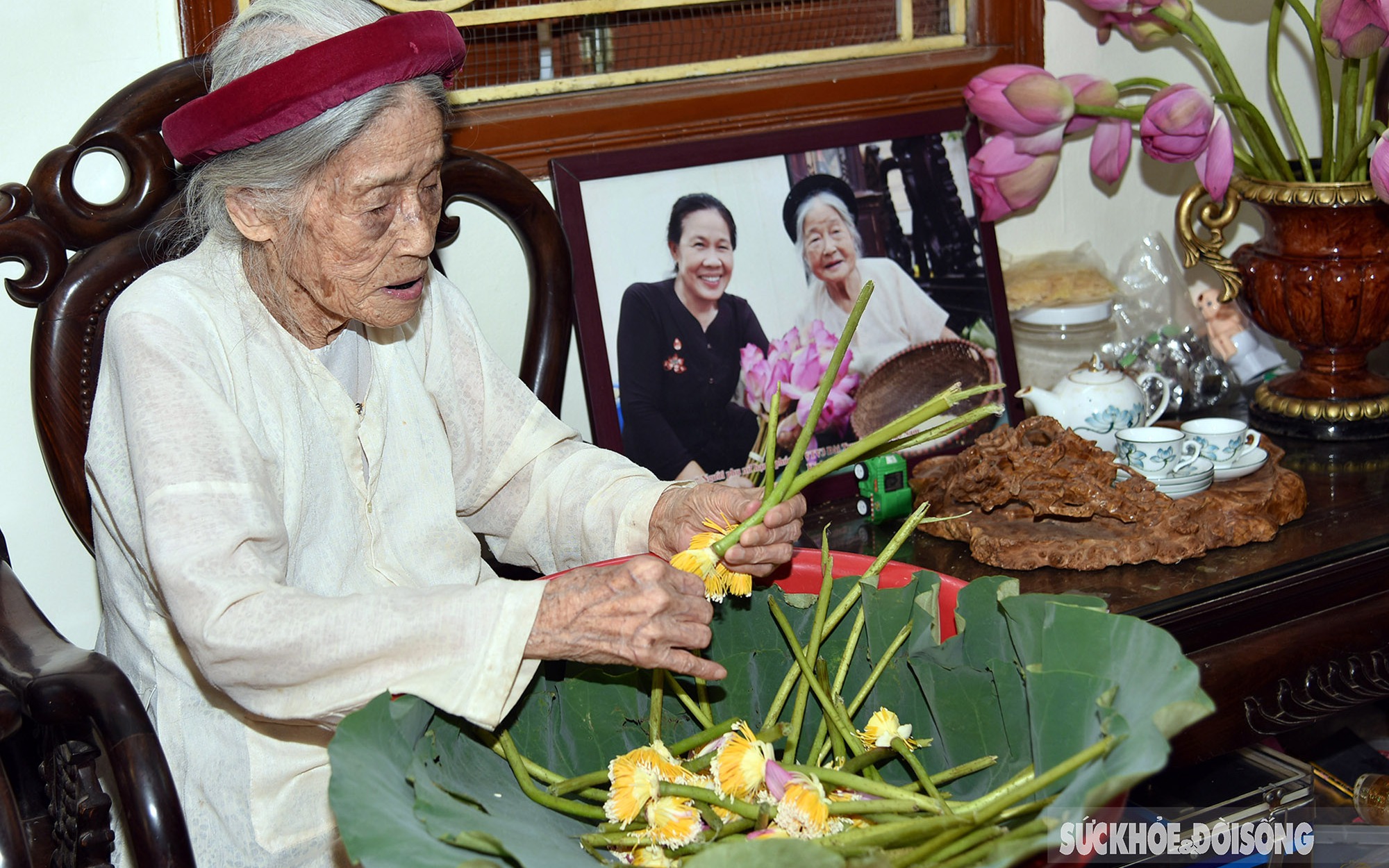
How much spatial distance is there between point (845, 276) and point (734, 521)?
0.66 m

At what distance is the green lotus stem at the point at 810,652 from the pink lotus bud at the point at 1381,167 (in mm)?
1062

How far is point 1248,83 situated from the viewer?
2143 mm

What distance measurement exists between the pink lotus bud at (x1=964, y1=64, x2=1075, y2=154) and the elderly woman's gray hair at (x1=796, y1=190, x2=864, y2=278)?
0.26 meters

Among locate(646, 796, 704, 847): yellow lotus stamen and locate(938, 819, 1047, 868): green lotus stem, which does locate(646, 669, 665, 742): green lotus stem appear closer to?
locate(646, 796, 704, 847): yellow lotus stamen

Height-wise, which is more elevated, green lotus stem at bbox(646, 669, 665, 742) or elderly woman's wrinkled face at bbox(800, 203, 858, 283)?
elderly woman's wrinkled face at bbox(800, 203, 858, 283)

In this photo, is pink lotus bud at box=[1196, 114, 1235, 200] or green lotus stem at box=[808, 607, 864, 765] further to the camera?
pink lotus bud at box=[1196, 114, 1235, 200]

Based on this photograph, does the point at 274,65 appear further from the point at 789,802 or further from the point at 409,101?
the point at 789,802

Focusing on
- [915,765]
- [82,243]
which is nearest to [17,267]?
[82,243]

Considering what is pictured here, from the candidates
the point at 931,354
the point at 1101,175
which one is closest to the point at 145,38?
the point at 931,354

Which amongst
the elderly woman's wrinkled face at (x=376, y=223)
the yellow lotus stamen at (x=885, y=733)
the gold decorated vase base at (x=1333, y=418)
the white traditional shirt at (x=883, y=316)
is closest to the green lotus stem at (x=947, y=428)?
the yellow lotus stamen at (x=885, y=733)

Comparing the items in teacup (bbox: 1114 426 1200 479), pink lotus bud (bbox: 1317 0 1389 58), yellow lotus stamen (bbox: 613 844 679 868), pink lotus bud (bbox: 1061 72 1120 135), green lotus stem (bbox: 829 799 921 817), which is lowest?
yellow lotus stamen (bbox: 613 844 679 868)

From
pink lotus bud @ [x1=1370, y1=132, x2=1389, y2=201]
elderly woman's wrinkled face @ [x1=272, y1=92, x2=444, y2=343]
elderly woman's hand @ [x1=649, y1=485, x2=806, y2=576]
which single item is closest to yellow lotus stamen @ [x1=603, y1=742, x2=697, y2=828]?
elderly woman's hand @ [x1=649, y1=485, x2=806, y2=576]

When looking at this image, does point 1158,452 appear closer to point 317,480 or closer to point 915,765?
point 915,765

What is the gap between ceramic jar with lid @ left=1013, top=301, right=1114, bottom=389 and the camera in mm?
1884
